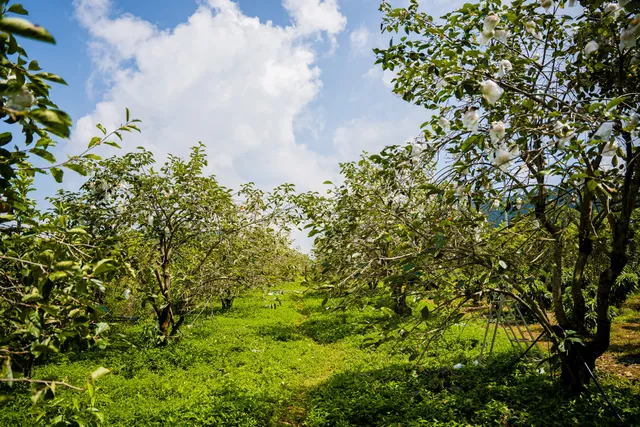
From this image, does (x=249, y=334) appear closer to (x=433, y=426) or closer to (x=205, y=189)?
(x=205, y=189)

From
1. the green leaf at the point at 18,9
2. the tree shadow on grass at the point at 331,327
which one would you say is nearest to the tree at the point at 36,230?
the green leaf at the point at 18,9

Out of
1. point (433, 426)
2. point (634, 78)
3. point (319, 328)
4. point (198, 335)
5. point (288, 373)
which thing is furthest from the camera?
point (319, 328)

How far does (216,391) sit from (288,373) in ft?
6.15

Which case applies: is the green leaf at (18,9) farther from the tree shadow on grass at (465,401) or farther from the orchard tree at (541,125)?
the tree shadow on grass at (465,401)

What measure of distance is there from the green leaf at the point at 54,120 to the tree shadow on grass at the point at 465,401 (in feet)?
13.8

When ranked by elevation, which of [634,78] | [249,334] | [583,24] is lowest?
[249,334]

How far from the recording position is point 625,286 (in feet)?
44.6

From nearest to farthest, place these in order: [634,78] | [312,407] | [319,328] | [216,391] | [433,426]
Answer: [634,78]
[433,426]
[312,407]
[216,391]
[319,328]

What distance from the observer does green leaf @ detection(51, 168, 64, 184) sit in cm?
212

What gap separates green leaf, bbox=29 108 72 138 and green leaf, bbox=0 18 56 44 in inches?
11.7

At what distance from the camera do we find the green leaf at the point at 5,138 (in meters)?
1.75

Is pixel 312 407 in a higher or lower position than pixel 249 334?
lower

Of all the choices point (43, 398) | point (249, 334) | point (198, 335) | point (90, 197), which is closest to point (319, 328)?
point (249, 334)

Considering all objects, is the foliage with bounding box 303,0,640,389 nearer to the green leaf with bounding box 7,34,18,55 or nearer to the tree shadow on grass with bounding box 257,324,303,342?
the green leaf with bounding box 7,34,18,55
